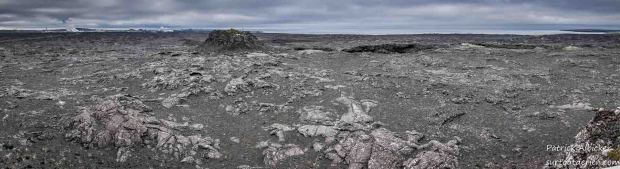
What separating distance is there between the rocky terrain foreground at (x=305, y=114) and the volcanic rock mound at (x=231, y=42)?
5.97 meters

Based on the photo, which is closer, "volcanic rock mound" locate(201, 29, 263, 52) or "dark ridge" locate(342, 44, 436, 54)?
"volcanic rock mound" locate(201, 29, 263, 52)

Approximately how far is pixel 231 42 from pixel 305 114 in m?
17.2

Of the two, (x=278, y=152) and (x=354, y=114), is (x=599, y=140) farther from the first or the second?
(x=278, y=152)

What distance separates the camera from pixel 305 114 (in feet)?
55.8

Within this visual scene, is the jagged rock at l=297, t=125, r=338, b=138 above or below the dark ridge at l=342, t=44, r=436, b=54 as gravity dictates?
below

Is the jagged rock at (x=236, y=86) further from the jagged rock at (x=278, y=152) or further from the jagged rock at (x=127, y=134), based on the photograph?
the jagged rock at (x=278, y=152)

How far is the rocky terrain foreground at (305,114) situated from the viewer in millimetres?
13234

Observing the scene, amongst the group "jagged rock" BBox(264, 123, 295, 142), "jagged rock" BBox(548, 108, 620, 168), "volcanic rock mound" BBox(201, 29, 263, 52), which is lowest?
"jagged rock" BBox(264, 123, 295, 142)

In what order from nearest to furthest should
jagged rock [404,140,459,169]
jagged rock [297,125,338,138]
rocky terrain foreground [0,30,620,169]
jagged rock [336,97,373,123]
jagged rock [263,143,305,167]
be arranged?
jagged rock [404,140,459,169], rocky terrain foreground [0,30,620,169], jagged rock [263,143,305,167], jagged rock [297,125,338,138], jagged rock [336,97,373,123]

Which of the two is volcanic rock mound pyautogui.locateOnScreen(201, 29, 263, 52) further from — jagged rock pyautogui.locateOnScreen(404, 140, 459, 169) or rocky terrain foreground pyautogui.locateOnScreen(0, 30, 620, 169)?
jagged rock pyautogui.locateOnScreen(404, 140, 459, 169)

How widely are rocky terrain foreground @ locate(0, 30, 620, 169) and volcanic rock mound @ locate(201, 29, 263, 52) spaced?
19.6 feet

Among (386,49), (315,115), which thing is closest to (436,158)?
(315,115)

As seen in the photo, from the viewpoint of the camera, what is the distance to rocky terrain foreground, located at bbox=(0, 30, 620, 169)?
1323 cm

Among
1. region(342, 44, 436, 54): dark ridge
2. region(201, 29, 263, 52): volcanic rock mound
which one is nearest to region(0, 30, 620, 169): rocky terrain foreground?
region(201, 29, 263, 52): volcanic rock mound
